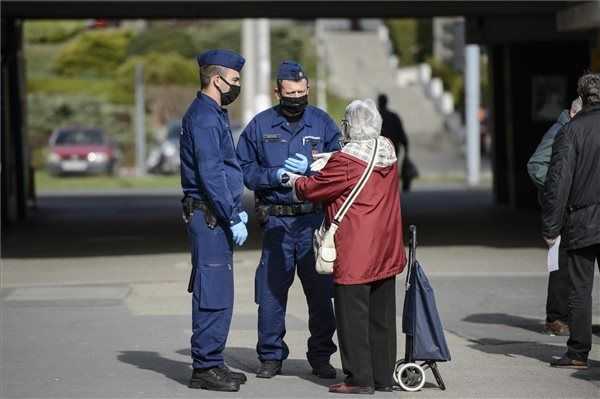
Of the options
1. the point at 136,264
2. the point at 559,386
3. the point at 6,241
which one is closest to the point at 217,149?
the point at 559,386

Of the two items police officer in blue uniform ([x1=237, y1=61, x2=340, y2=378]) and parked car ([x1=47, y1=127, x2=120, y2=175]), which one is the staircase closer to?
parked car ([x1=47, y1=127, x2=120, y2=175])

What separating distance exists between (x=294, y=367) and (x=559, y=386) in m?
1.72

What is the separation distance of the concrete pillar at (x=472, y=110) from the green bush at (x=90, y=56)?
23.6m

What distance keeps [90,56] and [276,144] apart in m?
46.1

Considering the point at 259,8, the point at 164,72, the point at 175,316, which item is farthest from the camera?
the point at 164,72

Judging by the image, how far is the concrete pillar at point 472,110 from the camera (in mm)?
33375

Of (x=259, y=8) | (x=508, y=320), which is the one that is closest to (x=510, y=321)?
(x=508, y=320)

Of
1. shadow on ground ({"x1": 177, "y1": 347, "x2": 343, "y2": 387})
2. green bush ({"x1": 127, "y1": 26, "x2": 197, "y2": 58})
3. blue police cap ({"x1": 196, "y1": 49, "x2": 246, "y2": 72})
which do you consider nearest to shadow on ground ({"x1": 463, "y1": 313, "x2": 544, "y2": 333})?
shadow on ground ({"x1": 177, "y1": 347, "x2": 343, "y2": 387})

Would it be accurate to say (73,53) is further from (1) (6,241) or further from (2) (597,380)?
(2) (597,380)

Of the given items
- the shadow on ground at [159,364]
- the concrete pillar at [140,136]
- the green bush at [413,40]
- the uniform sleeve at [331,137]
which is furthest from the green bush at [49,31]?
the uniform sleeve at [331,137]

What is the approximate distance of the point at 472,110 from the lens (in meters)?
33.5

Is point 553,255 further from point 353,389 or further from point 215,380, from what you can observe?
point 215,380

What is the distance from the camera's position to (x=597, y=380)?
964 cm

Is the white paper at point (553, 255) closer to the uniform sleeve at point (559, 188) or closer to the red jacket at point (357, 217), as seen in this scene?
the uniform sleeve at point (559, 188)
